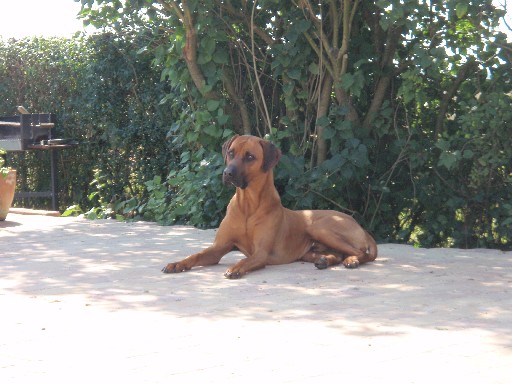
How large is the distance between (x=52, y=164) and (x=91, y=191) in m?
0.82

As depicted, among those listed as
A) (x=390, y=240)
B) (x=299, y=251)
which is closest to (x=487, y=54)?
(x=390, y=240)

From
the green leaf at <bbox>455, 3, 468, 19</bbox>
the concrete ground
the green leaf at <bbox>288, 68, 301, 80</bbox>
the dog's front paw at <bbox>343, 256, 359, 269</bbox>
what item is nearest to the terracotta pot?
the concrete ground

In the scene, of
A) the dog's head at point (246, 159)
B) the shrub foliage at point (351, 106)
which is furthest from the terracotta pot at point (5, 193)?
the dog's head at point (246, 159)

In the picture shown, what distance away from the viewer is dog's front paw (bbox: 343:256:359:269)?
23.7 feet

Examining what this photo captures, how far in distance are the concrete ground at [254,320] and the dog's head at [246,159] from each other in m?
0.71

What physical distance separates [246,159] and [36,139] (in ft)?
23.2

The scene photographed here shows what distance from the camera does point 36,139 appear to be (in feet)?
44.6

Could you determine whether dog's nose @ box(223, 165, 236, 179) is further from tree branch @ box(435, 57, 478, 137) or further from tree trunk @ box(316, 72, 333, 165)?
tree branch @ box(435, 57, 478, 137)

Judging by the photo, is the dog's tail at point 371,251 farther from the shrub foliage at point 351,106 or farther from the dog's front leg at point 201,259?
the shrub foliage at point 351,106

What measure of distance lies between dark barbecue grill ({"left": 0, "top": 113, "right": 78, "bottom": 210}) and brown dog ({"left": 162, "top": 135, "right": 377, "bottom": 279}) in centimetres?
651

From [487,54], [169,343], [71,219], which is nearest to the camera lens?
[169,343]

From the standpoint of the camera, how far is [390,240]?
32.1 feet

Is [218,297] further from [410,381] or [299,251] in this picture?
[410,381]

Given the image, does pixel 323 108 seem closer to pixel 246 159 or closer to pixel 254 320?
pixel 246 159
